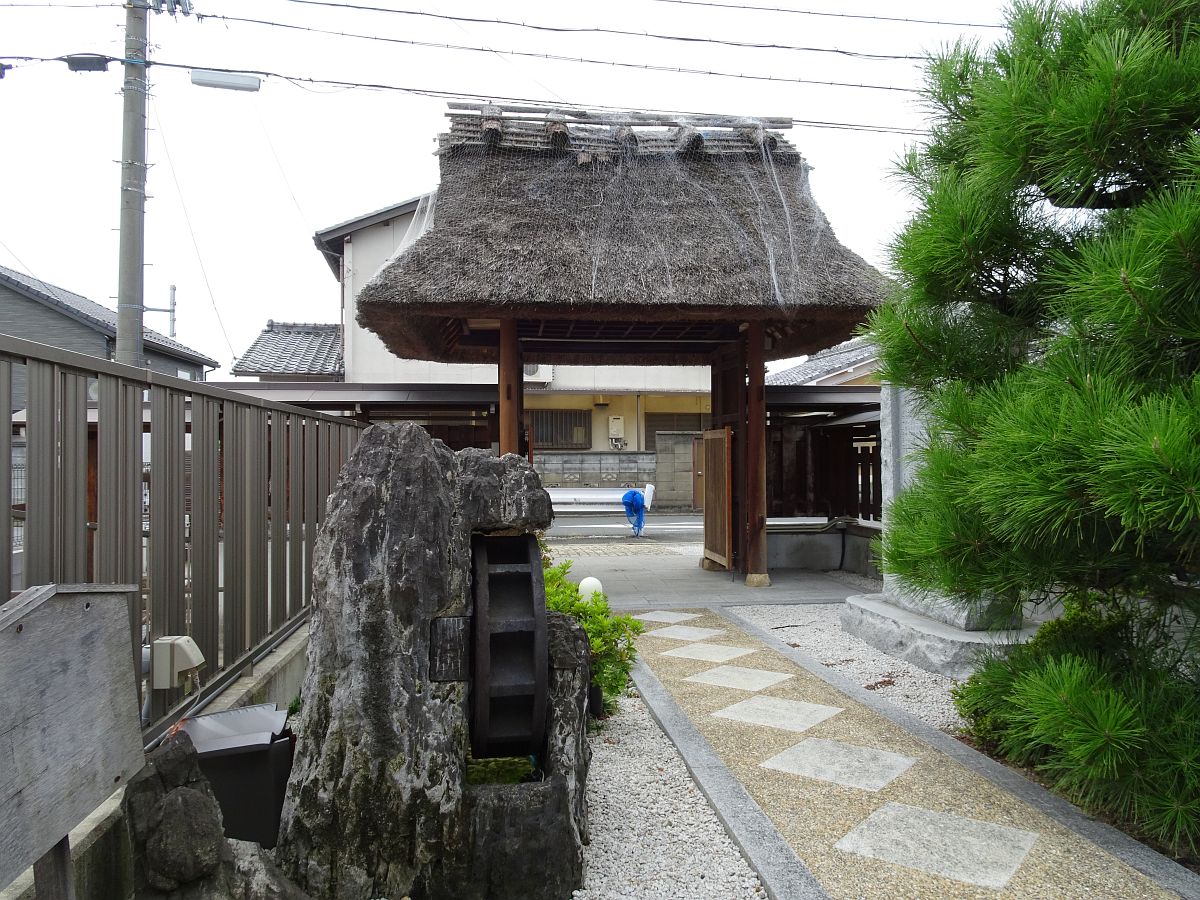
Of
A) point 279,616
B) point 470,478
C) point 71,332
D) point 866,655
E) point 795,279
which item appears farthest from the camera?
point 71,332

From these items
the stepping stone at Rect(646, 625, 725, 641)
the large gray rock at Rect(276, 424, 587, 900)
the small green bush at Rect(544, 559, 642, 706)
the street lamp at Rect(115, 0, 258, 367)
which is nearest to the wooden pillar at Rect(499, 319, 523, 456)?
the stepping stone at Rect(646, 625, 725, 641)

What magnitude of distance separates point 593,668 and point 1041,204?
299 centimetres

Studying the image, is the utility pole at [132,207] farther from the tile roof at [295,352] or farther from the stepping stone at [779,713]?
the tile roof at [295,352]

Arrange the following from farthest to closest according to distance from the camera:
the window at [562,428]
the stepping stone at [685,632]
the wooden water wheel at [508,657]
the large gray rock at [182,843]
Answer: the window at [562,428], the stepping stone at [685,632], the wooden water wheel at [508,657], the large gray rock at [182,843]

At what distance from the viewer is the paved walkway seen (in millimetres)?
2506

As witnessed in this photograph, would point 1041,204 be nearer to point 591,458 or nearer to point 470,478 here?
point 470,478

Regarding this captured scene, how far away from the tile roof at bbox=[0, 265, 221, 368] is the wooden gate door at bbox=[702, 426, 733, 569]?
12.3 metres

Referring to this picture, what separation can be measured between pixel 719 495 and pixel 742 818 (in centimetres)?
640

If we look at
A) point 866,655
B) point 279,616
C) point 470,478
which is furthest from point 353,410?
point 470,478

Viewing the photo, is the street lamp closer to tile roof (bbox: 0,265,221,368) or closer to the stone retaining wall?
tile roof (bbox: 0,265,221,368)

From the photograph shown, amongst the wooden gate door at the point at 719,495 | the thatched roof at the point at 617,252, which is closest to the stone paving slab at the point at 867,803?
the thatched roof at the point at 617,252

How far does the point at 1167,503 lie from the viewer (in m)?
1.91

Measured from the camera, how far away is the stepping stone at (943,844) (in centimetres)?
257

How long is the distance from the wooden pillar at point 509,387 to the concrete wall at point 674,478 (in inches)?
486
